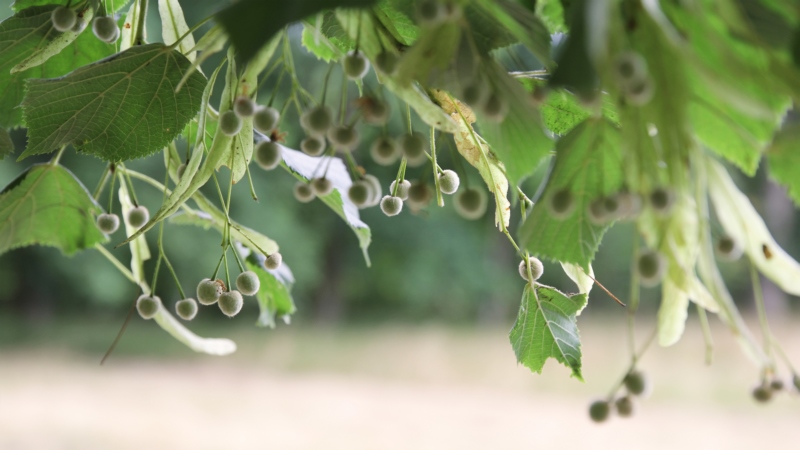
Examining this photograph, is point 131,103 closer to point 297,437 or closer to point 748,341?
point 748,341

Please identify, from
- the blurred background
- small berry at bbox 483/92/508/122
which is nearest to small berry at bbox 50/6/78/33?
small berry at bbox 483/92/508/122

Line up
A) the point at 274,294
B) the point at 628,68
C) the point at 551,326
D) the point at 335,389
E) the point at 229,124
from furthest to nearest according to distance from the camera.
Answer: the point at 335,389 < the point at 274,294 < the point at 551,326 < the point at 229,124 < the point at 628,68

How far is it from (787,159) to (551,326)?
19 centimetres

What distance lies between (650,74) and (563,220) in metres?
0.08

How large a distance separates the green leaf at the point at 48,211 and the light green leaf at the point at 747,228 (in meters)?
0.36

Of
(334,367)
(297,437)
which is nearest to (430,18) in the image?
(297,437)

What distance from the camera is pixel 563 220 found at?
224mm

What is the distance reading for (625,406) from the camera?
0.61 ft

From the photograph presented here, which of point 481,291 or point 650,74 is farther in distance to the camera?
point 481,291

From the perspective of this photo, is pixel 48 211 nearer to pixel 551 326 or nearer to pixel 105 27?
pixel 105 27

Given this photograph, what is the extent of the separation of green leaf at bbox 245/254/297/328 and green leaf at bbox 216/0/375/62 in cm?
32

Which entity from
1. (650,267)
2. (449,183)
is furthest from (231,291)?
(650,267)

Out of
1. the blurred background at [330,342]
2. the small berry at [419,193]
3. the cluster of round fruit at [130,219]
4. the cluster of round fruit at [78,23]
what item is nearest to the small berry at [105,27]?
the cluster of round fruit at [78,23]

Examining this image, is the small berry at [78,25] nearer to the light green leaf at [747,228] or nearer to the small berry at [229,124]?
the small berry at [229,124]
